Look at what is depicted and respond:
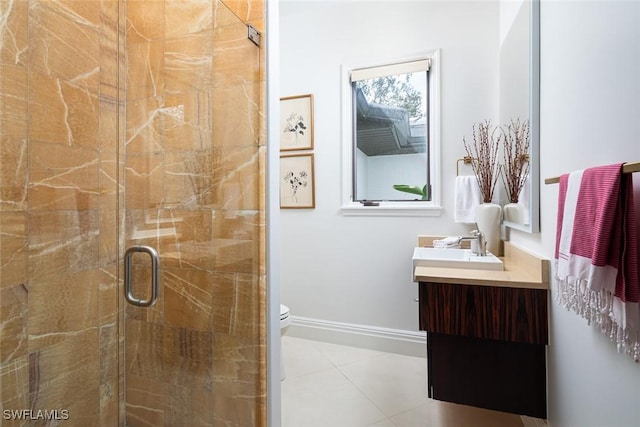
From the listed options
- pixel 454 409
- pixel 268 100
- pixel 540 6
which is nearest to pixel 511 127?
pixel 540 6

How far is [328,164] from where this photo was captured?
9.38 feet

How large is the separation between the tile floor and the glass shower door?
63 cm

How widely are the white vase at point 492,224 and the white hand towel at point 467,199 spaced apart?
4.1 inches

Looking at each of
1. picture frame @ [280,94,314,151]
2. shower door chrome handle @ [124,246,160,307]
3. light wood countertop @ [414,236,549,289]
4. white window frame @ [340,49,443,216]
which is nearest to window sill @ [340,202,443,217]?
white window frame @ [340,49,443,216]

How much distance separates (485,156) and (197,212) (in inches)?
75.3

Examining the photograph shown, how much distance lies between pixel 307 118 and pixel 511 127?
1.50 metres

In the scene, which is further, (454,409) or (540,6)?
(454,409)

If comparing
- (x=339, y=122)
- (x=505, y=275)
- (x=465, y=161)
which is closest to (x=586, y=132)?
(x=505, y=275)

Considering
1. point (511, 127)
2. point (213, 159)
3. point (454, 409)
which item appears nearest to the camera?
point (213, 159)

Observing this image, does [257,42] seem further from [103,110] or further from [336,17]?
[336,17]

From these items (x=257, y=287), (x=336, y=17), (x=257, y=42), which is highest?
(x=336, y=17)

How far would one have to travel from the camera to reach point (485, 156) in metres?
2.37

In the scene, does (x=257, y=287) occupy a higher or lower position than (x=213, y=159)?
lower

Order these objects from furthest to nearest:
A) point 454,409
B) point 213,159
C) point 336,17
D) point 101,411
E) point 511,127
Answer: point 336,17 < point 511,127 < point 454,409 < point 101,411 < point 213,159
